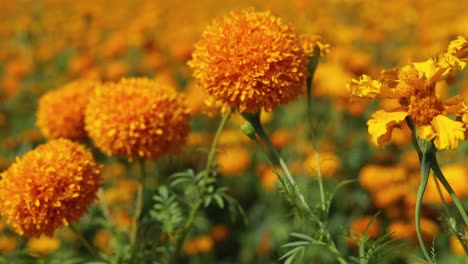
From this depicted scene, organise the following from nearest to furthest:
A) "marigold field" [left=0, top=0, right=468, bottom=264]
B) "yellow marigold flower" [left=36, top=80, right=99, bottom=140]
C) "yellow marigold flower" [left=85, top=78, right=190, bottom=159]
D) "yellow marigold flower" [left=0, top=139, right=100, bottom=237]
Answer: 1. "marigold field" [left=0, top=0, right=468, bottom=264]
2. "yellow marigold flower" [left=0, top=139, right=100, bottom=237]
3. "yellow marigold flower" [left=85, top=78, right=190, bottom=159]
4. "yellow marigold flower" [left=36, top=80, right=99, bottom=140]

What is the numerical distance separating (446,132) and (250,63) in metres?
0.56

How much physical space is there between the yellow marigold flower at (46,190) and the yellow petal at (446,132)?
103 cm

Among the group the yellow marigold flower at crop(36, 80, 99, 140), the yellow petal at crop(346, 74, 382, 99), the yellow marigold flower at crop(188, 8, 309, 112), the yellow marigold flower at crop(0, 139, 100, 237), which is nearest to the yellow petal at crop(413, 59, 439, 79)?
the yellow petal at crop(346, 74, 382, 99)

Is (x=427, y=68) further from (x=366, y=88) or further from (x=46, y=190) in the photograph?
(x=46, y=190)

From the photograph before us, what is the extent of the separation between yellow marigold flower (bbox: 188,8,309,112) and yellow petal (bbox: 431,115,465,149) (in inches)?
18.2

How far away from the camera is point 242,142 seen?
4.44 metres

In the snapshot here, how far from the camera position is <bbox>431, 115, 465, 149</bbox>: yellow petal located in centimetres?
125

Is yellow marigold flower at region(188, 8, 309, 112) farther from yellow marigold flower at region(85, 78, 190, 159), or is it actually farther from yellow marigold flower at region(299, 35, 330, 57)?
yellow marigold flower at region(85, 78, 190, 159)

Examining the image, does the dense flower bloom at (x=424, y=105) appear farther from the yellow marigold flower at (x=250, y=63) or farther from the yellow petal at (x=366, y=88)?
the yellow marigold flower at (x=250, y=63)

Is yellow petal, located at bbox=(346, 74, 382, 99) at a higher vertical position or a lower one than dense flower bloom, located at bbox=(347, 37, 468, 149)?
higher

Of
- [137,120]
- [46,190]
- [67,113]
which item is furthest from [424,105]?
[67,113]

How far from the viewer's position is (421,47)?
209 inches

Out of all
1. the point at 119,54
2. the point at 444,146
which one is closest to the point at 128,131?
the point at 444,146

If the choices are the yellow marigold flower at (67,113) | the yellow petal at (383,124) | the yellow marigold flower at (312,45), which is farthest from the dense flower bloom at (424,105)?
the yellow marigold flower at (67,113)
